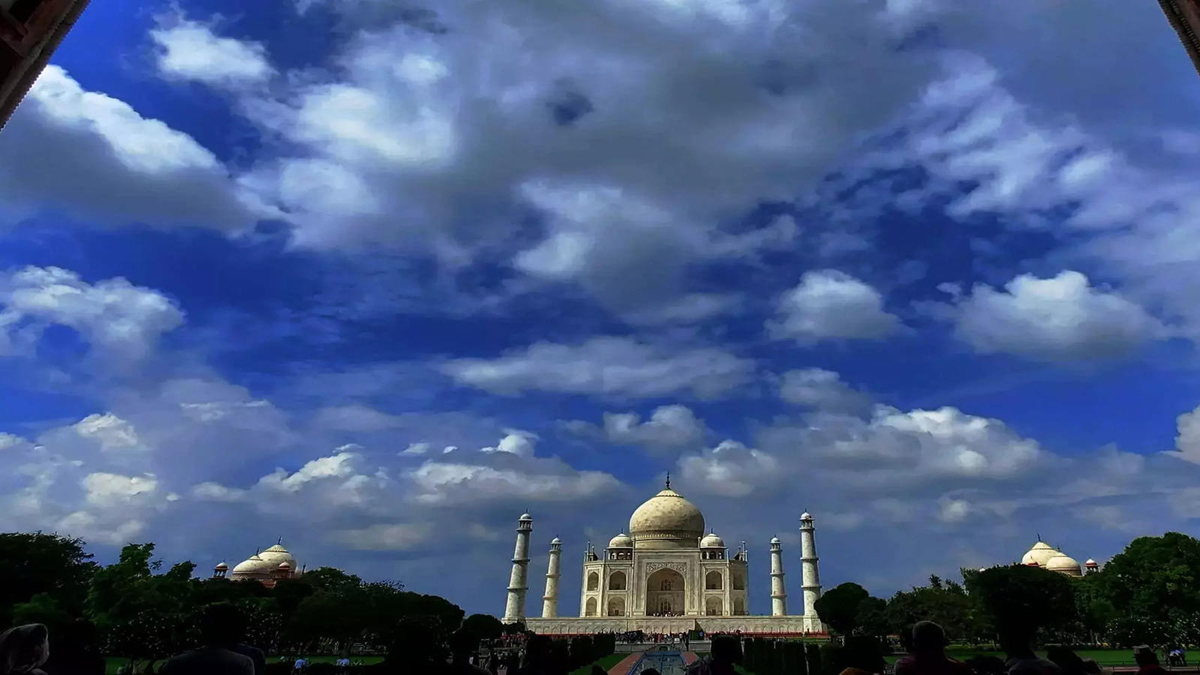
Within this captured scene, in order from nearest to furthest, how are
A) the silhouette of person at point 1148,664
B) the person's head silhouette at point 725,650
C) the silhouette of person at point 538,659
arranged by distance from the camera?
1. the person's head silhouette at point 725,650
2. the silhouette of person at point 538,659
3. the silhouette of person at point 1148,664

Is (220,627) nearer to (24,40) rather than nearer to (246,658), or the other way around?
(246,658)

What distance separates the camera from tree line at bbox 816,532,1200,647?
39094 millimetres

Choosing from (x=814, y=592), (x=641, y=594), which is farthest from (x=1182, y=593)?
(x=641, y=594)

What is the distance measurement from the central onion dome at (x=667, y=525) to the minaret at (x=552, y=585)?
7894mm

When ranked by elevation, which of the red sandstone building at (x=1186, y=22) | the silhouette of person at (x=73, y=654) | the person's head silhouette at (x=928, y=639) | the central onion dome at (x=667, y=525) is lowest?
the silhouette of person at (x=73, y=654)

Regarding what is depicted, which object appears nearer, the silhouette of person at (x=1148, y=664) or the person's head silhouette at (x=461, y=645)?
the person's head silhouette at (x=461, y=645)

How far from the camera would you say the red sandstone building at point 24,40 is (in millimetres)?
8375

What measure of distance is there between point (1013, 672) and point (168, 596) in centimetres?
4214

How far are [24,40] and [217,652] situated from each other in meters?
7.90

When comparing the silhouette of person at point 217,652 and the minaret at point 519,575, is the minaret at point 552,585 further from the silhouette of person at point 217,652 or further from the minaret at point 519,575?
the silhouette of person at point 217,652

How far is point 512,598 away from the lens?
66.7 m

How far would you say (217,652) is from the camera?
15.7 feet

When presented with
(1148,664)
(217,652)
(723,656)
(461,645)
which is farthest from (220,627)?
(1148,664)

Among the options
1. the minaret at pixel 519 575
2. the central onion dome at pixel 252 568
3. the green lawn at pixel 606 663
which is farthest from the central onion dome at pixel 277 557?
the green lawn at pixel 606 663
